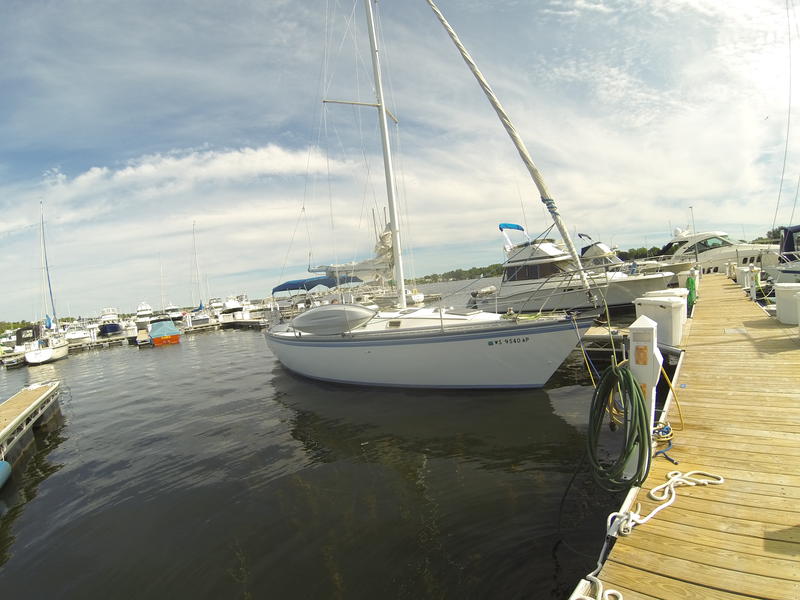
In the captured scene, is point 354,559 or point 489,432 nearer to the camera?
point 354,559

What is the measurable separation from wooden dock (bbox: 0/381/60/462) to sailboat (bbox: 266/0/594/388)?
265 inches

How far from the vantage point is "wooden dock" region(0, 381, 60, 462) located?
28.2 feet

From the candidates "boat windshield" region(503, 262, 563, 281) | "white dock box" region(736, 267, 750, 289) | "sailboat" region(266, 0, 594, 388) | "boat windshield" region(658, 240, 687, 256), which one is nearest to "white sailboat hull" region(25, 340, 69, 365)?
"sailboat" region(266, 0, 594, 388)

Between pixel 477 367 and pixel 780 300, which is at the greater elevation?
pixel 780 300

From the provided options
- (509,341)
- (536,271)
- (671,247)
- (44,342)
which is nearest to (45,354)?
(44,342)

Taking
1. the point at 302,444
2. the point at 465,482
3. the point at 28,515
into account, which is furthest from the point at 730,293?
the point at 28,515

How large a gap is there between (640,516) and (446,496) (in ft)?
9.24

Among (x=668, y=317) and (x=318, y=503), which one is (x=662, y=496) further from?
(x=668, y=317)

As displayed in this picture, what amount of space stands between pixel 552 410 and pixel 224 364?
1641 cm

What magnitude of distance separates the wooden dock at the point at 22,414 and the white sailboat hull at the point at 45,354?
73.9 ft

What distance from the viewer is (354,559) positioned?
4293mm

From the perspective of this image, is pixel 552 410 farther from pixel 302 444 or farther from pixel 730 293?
pixel 730 293

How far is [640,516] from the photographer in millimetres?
3096

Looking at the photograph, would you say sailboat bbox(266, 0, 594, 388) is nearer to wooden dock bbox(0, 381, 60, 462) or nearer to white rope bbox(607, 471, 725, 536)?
white rope bbox(607, 471, 725, 536)
